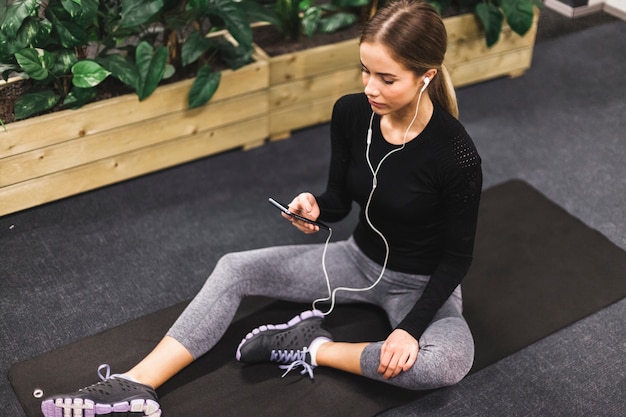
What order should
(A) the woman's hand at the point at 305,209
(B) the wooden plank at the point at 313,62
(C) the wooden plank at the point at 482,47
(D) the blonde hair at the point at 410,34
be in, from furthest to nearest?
(C) the wooden plank at the point at 482,47 → (B) the wooden plank at the point at 313,62 → (A) the woman's hand at the point at 305,209 → (D) the blonde hair at the point at 410,34

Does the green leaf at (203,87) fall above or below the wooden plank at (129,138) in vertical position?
above

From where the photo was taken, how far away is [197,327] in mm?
2014

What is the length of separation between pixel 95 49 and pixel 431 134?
4.97ft

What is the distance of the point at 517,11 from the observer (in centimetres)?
325

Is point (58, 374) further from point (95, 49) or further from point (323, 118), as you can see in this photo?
point (323, 118)

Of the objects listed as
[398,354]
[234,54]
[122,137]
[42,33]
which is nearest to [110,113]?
[122,137]

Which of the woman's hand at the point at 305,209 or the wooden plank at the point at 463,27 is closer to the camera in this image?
the woman's hand at the point at 305,209

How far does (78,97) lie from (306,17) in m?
0.95

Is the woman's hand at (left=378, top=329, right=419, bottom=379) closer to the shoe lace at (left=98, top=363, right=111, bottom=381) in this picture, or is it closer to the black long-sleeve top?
the black long-sleeve top

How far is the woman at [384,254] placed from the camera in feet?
5.85

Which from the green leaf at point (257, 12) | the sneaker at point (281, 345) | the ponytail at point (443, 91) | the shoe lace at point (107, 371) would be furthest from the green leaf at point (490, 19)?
the shoe lace at point (107, 371)

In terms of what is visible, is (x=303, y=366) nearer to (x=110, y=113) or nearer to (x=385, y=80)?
(x=385, y=80)

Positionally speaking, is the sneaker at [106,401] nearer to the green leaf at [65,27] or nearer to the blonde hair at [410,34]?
the blonde hair at [410,34]

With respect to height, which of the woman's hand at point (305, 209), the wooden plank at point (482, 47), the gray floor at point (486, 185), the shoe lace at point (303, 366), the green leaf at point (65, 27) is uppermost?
the green leaf at point (65, 27)
